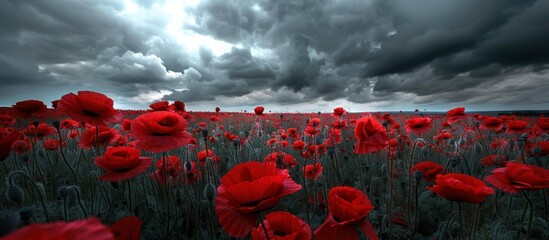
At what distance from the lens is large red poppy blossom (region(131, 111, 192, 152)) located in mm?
1613

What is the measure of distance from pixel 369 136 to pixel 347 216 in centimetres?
120

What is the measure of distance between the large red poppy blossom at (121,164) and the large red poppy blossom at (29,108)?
1810mm

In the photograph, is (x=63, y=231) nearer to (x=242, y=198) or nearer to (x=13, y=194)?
(x=242, y=198)

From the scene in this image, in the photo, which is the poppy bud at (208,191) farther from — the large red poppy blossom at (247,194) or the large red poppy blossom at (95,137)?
the large red poppy blossom at (95,137)

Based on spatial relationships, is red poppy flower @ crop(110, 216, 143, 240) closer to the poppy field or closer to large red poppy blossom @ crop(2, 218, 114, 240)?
the poppy field

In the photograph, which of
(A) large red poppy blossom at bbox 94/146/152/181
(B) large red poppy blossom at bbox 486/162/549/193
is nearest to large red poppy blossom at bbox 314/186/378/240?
(B) large red poppy blossom at bbox 486/162/549/193

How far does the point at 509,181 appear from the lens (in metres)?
1.37

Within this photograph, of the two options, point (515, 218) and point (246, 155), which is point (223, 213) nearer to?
point (515, 218)

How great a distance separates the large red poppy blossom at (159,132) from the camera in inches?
63.5

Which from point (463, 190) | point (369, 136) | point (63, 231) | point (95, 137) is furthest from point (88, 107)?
point (463, 190)

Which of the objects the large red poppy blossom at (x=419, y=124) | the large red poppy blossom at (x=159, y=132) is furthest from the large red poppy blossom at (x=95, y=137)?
the large red poppy blossom at (x=419, y=124)

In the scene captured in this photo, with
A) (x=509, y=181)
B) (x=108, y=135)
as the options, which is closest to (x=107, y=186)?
(x=108, y=135)

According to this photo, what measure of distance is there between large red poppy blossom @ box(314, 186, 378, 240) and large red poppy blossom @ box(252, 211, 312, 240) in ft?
0.31

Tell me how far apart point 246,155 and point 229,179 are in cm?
337
